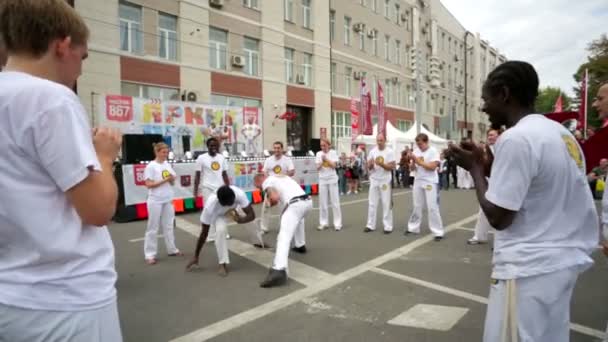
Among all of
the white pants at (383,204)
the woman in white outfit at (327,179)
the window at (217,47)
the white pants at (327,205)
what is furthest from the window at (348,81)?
the white pants at (383,204)

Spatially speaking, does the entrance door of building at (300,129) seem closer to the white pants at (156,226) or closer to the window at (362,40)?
the window at (362,40)

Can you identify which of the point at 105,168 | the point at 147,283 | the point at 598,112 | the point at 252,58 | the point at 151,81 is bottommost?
the point at 147,283

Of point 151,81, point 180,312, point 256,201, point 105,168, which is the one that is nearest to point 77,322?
point 105,168

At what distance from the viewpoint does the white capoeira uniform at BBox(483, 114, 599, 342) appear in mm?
1843

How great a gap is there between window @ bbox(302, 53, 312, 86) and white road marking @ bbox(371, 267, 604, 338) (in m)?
22.3

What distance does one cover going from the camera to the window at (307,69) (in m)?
26.9

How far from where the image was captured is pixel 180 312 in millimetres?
4441

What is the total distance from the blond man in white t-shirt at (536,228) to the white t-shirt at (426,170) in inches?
262

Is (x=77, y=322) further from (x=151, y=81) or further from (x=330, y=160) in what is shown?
(x=151, y=81)

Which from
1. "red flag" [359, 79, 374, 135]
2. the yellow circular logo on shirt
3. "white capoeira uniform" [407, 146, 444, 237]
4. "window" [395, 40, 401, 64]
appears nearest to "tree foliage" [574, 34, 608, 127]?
"window" [395, 40, 401, 64]

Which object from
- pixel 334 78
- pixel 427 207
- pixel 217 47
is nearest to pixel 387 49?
pixel 334 78

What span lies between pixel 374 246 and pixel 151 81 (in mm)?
14541

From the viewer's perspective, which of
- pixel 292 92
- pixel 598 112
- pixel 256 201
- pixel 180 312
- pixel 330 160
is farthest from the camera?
pixel 292 92

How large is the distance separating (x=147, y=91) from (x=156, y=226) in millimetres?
13328
